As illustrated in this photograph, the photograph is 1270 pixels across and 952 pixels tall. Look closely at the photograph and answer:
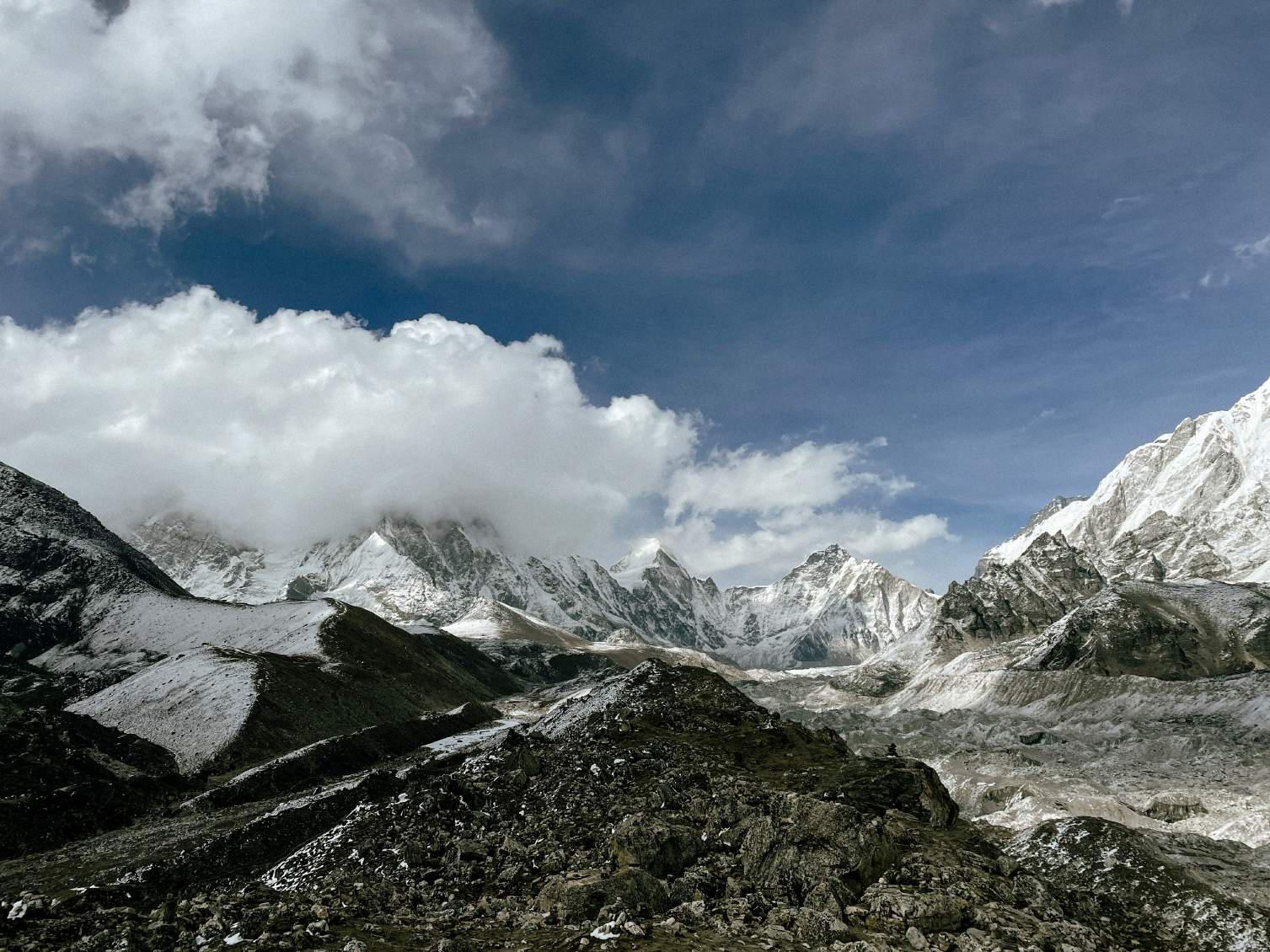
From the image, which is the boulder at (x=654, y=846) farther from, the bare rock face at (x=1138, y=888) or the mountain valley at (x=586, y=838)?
the bare rock face at (x=1138, y=888)

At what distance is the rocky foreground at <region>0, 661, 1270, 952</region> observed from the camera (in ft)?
65.6

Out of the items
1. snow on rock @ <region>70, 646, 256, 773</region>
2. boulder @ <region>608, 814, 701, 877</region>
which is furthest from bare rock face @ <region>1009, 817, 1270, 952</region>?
snow on rock @ <region>70, 646, 256, 773</region>

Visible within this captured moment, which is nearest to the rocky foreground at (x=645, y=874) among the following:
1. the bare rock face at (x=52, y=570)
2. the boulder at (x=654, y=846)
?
the boulder at (x=654, y=846)

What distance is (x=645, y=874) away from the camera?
2280 cm

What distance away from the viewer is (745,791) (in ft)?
104

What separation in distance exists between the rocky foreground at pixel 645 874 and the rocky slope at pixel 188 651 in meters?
51.9

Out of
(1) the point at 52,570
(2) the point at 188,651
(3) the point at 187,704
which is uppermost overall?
(1) the point at 52,570

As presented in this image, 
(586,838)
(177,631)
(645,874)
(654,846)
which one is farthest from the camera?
(177,631)

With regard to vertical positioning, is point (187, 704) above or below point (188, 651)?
below

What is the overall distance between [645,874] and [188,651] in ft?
376

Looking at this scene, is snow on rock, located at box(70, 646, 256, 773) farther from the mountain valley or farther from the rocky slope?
the mountain valley

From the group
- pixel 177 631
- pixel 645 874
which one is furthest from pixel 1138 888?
pixel 177 631

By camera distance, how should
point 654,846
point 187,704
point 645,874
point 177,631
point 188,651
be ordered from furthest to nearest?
point 177,631 → point 188,651 → point 187,704 → point 654,846 → point 645,874

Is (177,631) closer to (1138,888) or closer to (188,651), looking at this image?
(188,651)
